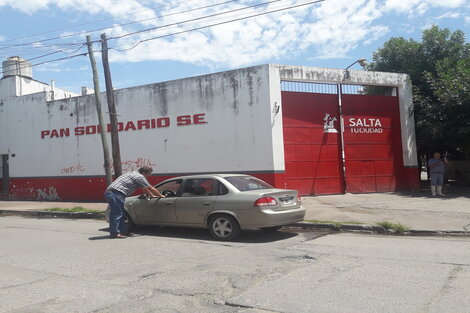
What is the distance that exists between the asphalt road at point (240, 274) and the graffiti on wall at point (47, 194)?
10.0m

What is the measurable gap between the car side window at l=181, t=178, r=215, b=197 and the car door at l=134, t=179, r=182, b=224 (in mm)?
261

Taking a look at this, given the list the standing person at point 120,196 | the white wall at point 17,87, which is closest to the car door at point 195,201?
the standing person at point 120,196

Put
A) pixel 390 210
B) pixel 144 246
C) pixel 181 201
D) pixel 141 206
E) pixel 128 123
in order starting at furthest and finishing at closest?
pixel 128 123
pixel 390 210
pixel 141 206
pixel 181 201
pixel 144 246

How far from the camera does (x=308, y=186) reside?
14.6 m

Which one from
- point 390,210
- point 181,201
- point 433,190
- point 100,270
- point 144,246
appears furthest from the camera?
point 433,190

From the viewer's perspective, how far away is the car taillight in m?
7.83

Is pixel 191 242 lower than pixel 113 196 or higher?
lower

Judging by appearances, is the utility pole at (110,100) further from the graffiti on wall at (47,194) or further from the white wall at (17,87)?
the white wall at (17,87)

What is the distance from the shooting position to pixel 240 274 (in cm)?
559

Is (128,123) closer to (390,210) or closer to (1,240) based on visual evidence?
(1,240)

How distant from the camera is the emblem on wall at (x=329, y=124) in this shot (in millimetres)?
15094

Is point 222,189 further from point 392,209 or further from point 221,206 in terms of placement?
point 392,209

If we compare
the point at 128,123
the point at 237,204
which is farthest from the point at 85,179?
the point at 237,204

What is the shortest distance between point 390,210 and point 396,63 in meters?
8.52
